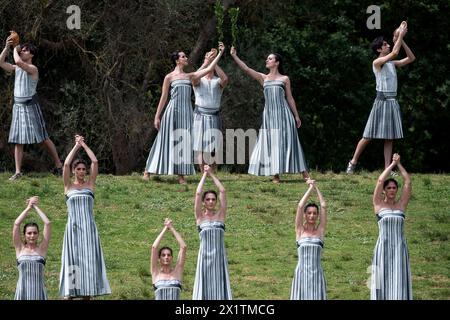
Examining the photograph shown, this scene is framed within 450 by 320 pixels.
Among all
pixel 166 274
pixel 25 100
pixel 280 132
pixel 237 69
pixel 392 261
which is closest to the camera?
pixel 166 274

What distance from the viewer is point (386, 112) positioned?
26.1 meters

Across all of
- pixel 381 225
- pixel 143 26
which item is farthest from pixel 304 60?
pixel 381 225

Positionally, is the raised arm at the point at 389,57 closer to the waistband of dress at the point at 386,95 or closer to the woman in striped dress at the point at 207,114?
Answer: the waistband of dress at the point at 386,95

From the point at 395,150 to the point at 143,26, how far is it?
21.2ft

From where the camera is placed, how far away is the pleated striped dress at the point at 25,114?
25750 millimetres

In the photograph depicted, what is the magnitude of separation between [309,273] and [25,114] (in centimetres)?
754

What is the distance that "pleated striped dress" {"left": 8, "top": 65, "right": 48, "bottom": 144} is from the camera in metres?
25.8

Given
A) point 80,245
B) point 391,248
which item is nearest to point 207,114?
point 80,245

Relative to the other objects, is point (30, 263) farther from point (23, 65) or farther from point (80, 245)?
point (23, 65)

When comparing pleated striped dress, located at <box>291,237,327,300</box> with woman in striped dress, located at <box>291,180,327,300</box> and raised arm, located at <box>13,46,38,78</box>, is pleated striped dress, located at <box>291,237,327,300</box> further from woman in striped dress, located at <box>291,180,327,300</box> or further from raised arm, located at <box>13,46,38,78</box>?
raised arm, located at <box>13,46,38,78</box>

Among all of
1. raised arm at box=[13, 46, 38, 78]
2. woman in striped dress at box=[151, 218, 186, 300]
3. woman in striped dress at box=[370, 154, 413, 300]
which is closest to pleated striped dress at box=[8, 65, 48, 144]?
raised arm at box=[13, 46, 38, 78]

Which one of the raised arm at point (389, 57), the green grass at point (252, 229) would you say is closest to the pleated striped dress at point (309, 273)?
the green grass at point (252, 229)

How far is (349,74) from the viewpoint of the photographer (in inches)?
1443
